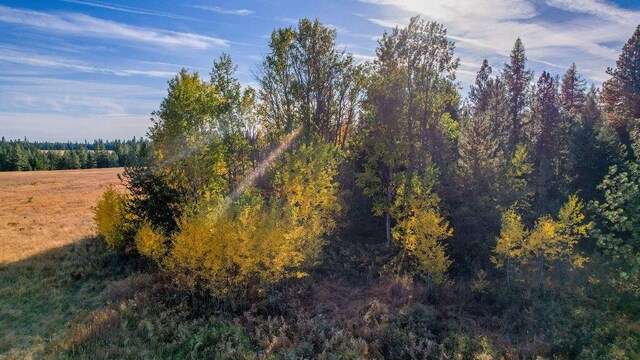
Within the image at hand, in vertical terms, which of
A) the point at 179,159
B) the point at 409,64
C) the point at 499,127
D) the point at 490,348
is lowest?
the point at 490,348

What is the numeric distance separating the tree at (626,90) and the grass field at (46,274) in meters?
38.9

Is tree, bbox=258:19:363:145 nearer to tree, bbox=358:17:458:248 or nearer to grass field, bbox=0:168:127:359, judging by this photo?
tree, bbox=358:17:458:248

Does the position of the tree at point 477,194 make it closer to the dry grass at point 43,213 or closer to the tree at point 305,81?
the tree at point 305,81

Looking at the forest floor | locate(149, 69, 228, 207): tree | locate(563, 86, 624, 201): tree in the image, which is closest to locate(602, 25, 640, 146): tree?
locate(563, 86, 624, 201): tree

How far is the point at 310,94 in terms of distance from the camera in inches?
1048

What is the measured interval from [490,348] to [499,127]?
2366 cm

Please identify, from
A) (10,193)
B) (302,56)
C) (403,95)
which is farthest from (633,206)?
(10,193)

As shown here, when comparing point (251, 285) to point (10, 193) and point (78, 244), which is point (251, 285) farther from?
point (10, 193)

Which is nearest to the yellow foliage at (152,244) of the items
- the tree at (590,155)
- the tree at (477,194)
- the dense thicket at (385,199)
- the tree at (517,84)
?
the dense thicket at (385,199)

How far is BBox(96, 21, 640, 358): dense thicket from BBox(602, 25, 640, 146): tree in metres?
0.17

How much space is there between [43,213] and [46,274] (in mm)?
24522

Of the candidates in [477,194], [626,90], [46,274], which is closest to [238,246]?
[46,274]

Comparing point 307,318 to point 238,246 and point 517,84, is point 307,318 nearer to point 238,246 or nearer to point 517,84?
point 238,246

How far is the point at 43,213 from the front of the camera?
134 ft
